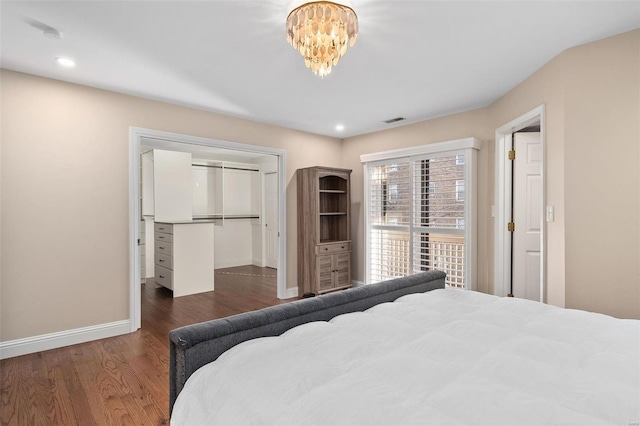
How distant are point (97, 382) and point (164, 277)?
2.88m

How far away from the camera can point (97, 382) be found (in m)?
2.43

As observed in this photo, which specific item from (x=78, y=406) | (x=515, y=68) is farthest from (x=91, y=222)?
(x=515, y=68)

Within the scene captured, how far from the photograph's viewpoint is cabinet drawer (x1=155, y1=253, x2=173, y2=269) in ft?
16.4

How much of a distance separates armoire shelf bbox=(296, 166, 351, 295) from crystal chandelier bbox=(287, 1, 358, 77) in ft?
9.08

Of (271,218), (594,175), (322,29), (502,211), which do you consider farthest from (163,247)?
(594,175)

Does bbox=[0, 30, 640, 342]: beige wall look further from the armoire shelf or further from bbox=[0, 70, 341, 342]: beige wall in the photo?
the armoire shelf

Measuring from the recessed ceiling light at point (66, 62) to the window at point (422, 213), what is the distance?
360cm

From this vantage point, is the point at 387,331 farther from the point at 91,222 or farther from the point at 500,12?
the point at 91,222

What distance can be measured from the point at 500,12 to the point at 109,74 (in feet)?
10.1

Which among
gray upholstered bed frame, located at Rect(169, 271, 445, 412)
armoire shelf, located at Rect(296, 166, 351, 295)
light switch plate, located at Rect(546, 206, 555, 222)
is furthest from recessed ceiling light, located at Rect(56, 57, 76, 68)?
light switch plate, located at Rect(546, 206, 555, 222)

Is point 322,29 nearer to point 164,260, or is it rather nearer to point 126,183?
point 126,183

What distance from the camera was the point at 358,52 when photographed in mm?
2545

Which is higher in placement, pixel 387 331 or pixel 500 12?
pixel 500 12

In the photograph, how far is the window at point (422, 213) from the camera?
4035 millimetres
